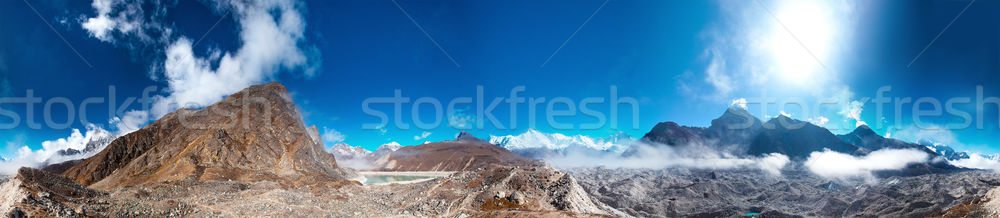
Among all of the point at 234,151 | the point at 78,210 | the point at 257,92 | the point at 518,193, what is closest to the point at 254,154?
the point at 234,151

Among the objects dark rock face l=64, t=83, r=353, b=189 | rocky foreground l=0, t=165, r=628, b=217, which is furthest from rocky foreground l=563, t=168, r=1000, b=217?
dark rock face l=64, t=83, r=353, b=189

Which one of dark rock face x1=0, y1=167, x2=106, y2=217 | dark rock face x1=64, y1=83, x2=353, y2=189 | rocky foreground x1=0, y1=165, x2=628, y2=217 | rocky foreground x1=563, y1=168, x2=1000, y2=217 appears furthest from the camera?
rocky foreground x1=563, y1=168, x2=1000, y2=217

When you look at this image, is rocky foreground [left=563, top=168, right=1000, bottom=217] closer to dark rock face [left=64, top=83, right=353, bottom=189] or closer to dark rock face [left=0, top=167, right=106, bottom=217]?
dark rock face [left=64, top=83, right=353, bottom=189]

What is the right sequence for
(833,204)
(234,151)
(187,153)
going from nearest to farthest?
1. (187,153)
2. (234,151)
3. (833,204)

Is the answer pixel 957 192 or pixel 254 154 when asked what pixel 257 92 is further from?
pixel 957 192

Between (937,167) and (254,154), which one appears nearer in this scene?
(254,154)

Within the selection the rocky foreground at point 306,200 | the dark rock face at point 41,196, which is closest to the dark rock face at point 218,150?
the rocky foreground at point 306,200

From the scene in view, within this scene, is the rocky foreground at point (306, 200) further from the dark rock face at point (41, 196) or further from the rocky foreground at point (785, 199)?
the rocky foreground at point (785, 199)

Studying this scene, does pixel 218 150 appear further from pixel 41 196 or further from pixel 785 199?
pixel 785 199
